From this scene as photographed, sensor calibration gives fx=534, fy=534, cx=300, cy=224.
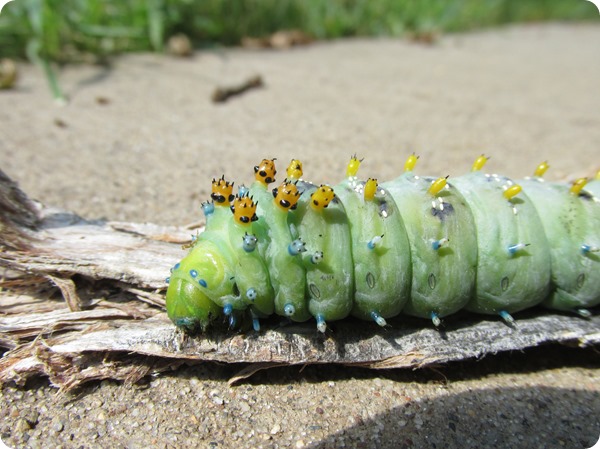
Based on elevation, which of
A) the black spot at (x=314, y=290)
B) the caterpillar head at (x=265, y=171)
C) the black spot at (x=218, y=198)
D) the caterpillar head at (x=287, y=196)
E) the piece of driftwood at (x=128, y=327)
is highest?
the caterpillar head at (x=265, y=171)

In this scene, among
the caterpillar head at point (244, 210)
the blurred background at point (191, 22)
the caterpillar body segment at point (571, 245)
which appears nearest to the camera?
the caterpillar head at point (244, 210)

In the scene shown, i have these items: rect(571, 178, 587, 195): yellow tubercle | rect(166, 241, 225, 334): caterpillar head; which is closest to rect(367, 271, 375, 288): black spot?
rect(166, 241, 225, 334): caterpillar head

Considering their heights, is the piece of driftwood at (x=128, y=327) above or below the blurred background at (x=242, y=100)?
below

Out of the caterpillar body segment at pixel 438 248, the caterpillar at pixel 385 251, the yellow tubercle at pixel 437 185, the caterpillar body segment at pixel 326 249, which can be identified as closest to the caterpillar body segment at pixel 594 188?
the caterpillar at pixel 385 251

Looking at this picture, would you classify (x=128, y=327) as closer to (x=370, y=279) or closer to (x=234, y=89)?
(x=370, y=279)

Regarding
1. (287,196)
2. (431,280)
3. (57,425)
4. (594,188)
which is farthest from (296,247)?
(594,188)

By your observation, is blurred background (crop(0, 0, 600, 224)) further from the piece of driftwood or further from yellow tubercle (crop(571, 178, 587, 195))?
yellow tubercle (crop(571, 178, 587, 195))

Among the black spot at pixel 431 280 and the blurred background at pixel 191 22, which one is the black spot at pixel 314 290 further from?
the blurred background at pixel 191 22

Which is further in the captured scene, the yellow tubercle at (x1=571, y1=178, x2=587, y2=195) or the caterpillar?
the yellow tubercle at (x1=571, y1=178, x2=587, y2=195)
